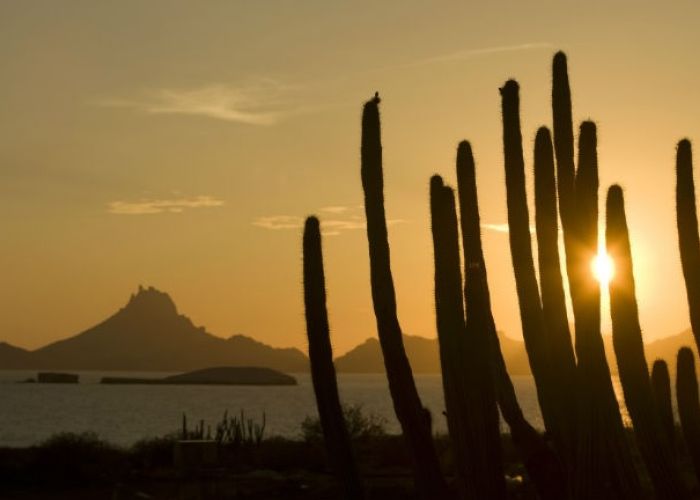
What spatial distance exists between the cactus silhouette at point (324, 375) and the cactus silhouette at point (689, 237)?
17.2 feet

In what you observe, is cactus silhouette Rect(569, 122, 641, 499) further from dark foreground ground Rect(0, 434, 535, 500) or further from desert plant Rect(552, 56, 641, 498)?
dark foreground ground Rect(0, 434, 535, 500)

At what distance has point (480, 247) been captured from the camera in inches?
627

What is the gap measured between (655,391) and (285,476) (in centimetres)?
1580

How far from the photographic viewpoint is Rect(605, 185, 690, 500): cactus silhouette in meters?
15.8

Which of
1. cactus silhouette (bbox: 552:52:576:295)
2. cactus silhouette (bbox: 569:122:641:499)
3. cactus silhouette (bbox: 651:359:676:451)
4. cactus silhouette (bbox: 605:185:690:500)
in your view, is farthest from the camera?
cactus silhouette (bbox: 651:359:676:451)

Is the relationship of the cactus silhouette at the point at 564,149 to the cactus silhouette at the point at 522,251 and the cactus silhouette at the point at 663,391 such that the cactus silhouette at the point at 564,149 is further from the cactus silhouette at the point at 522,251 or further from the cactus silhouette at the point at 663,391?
the cactus silhouette at the point at 663,391

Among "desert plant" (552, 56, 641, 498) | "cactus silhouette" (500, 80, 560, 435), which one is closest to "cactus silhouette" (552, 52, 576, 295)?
"desert plant" (552, 56, 641, 498)

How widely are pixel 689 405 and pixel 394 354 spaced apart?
20.2ft

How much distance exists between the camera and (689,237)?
16781mm

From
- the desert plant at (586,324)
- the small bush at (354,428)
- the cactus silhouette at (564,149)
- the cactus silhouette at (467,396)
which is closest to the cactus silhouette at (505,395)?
the desert plant at (586,324)

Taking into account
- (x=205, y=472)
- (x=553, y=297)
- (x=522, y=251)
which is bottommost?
(x=205, y=472)

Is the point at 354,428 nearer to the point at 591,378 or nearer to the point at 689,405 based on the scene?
the point at 689,405

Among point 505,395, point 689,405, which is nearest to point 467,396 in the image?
point 505,395

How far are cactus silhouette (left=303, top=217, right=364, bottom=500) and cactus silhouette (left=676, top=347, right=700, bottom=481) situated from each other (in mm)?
6118
